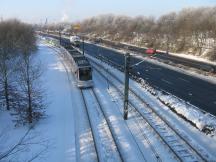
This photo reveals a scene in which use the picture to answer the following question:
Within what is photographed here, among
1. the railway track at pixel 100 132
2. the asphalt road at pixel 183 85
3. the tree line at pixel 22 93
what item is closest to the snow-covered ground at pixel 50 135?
the tree line at pixel 22 93

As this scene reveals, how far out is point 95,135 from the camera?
77.2 feet

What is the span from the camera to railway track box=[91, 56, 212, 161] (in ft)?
63.1

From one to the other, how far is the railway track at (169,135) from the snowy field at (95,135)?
0.66 feet

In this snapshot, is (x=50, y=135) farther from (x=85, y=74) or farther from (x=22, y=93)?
(x=85, y=74)

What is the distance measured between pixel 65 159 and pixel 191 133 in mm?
9509

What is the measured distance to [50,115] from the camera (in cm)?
2905

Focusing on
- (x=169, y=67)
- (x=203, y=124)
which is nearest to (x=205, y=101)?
(x=203, y=124)

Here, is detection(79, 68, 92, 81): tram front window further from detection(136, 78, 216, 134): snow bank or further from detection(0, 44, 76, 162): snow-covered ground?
detection(136, 78, 216, 134): snow bank

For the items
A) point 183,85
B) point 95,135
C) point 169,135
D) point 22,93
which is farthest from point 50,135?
point 183,85

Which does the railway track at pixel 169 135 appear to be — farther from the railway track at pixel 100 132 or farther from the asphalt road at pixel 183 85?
the asphalt road at pixel 183 85

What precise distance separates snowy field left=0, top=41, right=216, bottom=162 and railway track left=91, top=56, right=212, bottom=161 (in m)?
0.20

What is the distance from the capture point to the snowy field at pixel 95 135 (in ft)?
65.9

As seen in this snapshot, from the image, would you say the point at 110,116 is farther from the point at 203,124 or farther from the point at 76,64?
the point at 76,64

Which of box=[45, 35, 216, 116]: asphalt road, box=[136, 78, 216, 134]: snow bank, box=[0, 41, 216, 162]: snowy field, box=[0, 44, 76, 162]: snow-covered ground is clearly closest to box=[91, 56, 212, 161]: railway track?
box=[0, 41, 216, 162]: snowy field
